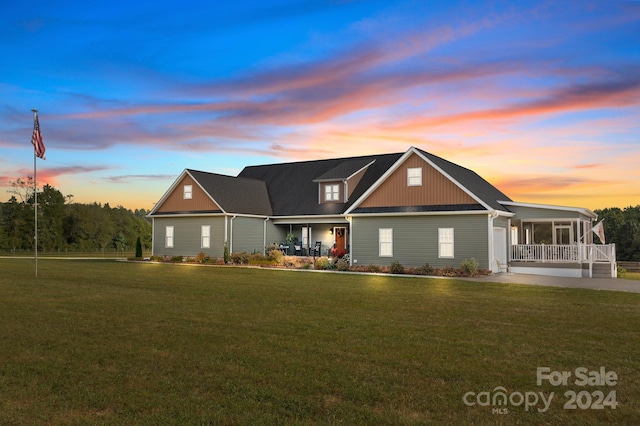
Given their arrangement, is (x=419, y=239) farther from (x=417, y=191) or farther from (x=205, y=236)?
(x=205, y=236)

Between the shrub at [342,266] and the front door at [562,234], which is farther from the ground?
the front door at [562,234]

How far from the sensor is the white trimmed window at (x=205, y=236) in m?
35.1

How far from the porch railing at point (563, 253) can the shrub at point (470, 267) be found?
170 inches

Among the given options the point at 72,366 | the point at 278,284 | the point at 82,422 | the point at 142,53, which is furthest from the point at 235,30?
the point at 82,422

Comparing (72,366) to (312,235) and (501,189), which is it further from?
(501,189)

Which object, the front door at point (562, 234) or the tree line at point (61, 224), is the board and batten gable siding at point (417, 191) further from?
the tree line at point (61, 224)

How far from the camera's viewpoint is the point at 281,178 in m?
40.5

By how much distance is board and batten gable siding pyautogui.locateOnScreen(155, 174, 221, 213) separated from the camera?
35.2 metres

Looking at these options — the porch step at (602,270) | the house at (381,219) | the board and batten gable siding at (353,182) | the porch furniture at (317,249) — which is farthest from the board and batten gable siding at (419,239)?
the porch furniture at (317,249)

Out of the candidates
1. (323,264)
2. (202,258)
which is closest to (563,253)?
(323,264)

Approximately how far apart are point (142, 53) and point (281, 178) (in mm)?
17920

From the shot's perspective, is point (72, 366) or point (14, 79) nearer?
point (72, 366)

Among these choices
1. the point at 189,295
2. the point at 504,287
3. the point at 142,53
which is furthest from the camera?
the point at 142,53

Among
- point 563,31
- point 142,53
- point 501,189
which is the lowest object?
point 501,189
